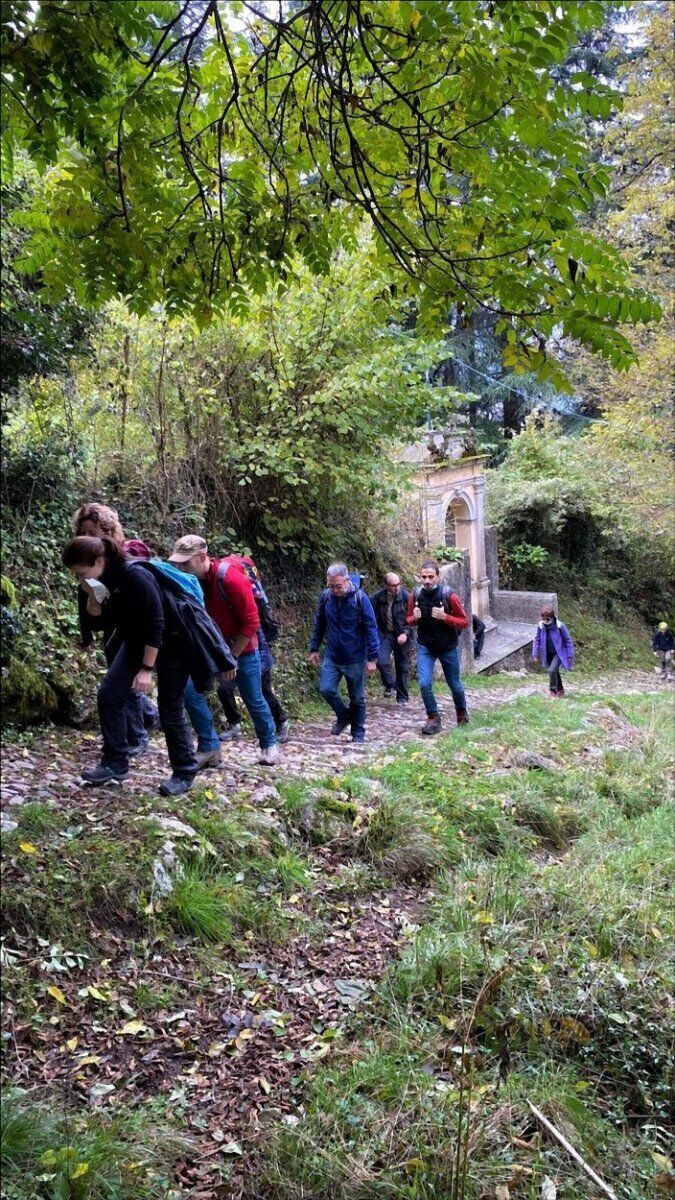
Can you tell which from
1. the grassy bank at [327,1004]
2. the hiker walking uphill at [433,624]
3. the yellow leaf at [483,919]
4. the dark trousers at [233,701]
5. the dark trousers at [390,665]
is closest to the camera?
the grassy bank at [327,1004]

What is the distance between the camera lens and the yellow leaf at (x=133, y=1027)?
3707mm

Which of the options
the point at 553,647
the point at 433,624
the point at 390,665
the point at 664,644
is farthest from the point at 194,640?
the point at 664,644

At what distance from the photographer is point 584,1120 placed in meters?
3.58

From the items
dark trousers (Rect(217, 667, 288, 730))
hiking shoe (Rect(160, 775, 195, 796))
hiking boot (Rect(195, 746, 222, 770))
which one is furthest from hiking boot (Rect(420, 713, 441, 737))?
hiking shoe (Rect(160, 775, 195, 796))

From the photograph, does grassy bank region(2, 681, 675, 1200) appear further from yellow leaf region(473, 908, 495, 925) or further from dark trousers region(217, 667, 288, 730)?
dark trousers region(217, 667, 288, 730)

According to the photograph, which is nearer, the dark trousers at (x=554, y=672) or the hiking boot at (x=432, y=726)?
the hiking boot at (x=432, y=726)

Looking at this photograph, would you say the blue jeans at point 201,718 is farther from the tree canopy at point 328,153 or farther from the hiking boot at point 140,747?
the tree canopy at point 328,153

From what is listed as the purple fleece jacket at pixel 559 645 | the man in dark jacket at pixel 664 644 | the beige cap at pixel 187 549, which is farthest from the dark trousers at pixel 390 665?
the man in dark jacket at pixel 664 644

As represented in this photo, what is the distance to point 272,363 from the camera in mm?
10766

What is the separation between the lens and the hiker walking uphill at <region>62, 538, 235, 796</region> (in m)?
4.92

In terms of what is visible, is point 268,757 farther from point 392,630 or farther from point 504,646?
point 504,646

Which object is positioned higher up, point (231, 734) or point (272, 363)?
point (272, 363)

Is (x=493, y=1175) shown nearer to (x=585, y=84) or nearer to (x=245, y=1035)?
(x=245, y=1035)

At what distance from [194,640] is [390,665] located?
7.58 m
